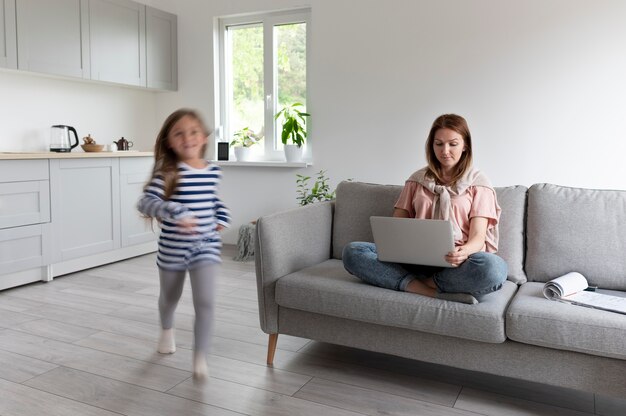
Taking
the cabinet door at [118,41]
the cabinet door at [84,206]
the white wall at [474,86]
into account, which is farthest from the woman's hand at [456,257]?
the cabinet door at [118,41]

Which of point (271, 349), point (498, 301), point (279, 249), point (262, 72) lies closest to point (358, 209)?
point (279, 249)

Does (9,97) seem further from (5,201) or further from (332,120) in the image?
(332,120)

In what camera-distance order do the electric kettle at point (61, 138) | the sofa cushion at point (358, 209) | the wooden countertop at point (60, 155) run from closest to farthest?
1. the sofa cushion at point (358, 209)
2. the wooden countertop at point (60, 155)
3. the electric kettle at point (61, 138)

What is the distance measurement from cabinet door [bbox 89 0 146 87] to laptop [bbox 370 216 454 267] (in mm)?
3165

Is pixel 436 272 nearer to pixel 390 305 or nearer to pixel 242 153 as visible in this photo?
pixel 390 305

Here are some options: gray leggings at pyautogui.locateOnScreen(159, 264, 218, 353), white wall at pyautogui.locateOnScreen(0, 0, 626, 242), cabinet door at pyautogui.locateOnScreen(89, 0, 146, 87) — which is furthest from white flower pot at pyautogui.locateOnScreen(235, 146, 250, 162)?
gray leggings at pyautogui.locateOnScreen(159, 264, 218, 353)

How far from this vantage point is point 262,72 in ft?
16.1

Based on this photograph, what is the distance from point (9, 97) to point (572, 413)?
13.2 feet

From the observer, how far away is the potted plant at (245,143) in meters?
4.94

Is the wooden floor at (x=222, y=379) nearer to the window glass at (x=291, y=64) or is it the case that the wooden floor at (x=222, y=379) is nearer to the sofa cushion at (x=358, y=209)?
the sofa cushion at (x=358, y=209)

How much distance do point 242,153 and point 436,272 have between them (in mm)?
3119

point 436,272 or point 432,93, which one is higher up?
point 432,93

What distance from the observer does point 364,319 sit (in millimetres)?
2098

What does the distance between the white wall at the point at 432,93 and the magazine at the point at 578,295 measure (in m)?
1.91
